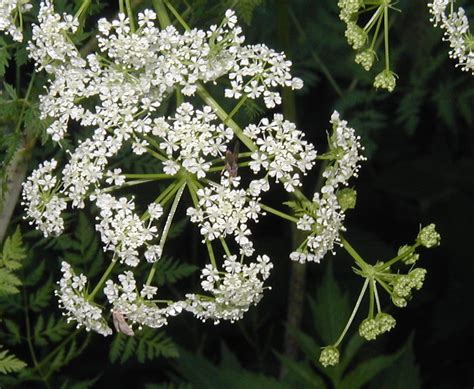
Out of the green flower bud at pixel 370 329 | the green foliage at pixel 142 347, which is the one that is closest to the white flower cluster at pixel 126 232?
the green flower bud at pixel 370 329

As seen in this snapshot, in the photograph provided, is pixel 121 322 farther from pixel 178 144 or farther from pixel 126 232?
pixel 178 144

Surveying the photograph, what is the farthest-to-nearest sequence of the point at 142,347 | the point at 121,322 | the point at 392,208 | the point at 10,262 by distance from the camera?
the point at 392,208 < the point at 142,347 < the point at 10,262 < the point at 121,322

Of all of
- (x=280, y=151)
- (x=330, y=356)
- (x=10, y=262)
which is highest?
(x=280, y=151)

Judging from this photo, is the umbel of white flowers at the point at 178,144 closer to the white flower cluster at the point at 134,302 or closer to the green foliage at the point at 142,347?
the white flower cluster at the point at 134,302

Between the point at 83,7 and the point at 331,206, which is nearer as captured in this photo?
the point at 331,206

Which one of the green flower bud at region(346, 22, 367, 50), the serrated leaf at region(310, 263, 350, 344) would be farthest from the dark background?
the green flower bud at region(346, 22, 367, 50)

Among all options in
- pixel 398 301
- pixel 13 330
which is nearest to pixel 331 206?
pixel 398 301

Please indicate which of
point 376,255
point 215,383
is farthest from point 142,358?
point 376,255
